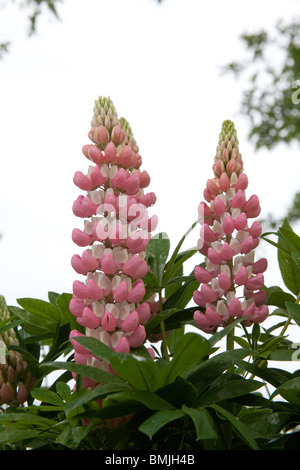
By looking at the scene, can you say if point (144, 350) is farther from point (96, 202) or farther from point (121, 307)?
point (96, 202)

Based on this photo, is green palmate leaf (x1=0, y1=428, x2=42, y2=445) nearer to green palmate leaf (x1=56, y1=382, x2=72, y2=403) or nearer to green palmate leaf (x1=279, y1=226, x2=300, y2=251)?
green palmate leaf (x1=56, y1=382, x2=72, y2=403)

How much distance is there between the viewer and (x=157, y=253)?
732mm

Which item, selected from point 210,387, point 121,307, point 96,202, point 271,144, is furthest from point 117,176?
point 271,144

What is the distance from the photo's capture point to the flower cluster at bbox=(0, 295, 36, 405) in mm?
747

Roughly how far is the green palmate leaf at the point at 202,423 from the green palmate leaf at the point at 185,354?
4cm

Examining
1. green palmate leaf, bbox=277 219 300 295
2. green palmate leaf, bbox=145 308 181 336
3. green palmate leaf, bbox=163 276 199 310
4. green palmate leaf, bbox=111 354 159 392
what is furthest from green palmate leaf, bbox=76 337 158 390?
green palmate leaf, bbox=277 219 300 295

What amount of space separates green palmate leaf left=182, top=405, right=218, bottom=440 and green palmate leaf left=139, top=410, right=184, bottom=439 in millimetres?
12

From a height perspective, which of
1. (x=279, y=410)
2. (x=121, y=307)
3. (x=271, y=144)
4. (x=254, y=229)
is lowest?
(x=279, y=410)

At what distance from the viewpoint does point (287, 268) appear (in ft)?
2.63

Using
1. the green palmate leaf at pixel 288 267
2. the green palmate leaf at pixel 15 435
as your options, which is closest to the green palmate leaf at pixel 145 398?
the green palmate leaf at pixel 15 435

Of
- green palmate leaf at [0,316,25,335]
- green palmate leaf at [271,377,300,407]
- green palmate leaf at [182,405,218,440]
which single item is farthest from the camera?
green palmate leaf at [0,316,25,335]

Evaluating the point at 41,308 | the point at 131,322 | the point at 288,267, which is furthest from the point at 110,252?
the point at 288,267

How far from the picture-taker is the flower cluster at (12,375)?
75 cm

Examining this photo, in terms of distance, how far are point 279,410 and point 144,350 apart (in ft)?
0.55
